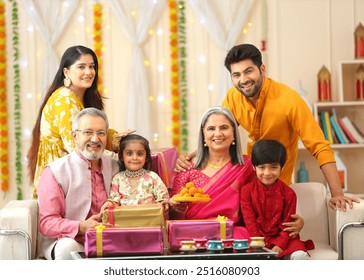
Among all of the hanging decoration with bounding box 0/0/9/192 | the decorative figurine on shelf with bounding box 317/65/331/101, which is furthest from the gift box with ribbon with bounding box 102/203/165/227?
the hanging decoration with bounding box 0/0/9/192

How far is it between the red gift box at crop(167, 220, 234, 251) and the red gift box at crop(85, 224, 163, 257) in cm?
12

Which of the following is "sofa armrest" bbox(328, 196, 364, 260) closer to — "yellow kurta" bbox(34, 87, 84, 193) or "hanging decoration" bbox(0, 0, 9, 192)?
"yellow kurta" bbox(34, 87, 84, 193)

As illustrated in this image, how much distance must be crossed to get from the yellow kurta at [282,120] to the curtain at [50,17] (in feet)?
12.1

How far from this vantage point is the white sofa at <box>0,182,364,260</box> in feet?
11.9

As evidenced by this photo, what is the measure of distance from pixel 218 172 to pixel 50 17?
431cm

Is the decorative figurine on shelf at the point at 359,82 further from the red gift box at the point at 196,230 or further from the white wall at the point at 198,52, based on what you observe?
the red gift box at the point at 196,230

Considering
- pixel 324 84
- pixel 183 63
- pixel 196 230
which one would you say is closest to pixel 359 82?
pixel 324 84

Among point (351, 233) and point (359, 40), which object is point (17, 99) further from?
point (351, 233)

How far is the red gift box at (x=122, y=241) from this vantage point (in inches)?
129

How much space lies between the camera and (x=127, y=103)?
7.44 meters

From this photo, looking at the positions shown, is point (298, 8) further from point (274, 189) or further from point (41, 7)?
point (274, 189)

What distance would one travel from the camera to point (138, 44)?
748 cm
